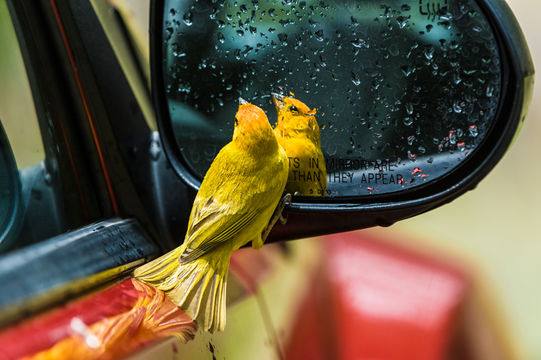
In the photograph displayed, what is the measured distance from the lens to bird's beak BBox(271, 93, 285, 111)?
1085 millimetres

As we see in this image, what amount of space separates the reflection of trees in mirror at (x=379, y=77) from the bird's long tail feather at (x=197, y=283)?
31 centimetres

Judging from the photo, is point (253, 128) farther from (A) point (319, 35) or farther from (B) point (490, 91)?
(B) point (490, 91)

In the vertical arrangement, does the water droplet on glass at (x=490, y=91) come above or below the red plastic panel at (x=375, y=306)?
above

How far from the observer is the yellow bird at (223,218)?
3.00 ft

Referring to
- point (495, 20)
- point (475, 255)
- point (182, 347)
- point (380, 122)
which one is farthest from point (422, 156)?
point (475, 255)

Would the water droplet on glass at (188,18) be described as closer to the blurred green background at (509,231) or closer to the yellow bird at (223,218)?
the yellow bird at (223,218)

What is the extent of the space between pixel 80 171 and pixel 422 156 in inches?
26.2

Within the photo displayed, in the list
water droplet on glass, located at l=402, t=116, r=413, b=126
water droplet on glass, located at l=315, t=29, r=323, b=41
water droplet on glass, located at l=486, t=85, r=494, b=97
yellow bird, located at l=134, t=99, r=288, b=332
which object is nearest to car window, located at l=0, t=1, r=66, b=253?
yellow bird, located at l=134, t=99, r=288, b=332

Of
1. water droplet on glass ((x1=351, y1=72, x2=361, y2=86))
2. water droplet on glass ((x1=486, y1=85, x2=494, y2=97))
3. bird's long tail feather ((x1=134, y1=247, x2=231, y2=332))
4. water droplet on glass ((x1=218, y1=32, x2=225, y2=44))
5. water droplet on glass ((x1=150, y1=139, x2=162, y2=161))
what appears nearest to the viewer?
bird's long tail feather ((x1=134, y1=247, x2=231, y2=332))

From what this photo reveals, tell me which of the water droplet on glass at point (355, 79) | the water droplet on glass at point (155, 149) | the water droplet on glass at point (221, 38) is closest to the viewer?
the water droplet on glass at point (355, 79)

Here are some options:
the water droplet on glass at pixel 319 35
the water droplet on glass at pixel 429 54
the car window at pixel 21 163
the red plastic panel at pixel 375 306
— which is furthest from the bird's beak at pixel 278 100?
the red plastic panel at pixel 375 306

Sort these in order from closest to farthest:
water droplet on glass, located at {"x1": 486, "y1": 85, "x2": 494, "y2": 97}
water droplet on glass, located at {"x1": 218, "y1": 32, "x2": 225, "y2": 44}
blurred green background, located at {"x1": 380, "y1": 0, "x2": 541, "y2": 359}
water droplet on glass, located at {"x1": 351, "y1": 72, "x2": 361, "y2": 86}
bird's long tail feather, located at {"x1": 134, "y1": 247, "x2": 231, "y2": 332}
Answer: bird's long tail feather, located at {"x1": 134, "y1": 247, "x2": 231, "y2": 332} < water droplet on glass, located at {"x1": 486, "y1": 85, "x2": 494, "y2": 97} < water droplet on glass, located at {"x1": 351, "y1": 72, "x2": 361, "y2": 86} < water droplet on glass, located at {"x1": 218, "y1": 32, "x2": 225, "y2": 44} < blurred green background, located at {"x1": 380, "y1": 0, "x2": 541, "y2": 359}

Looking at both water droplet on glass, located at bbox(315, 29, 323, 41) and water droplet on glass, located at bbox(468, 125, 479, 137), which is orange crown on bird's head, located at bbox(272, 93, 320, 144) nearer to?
water droplet on glass, located at bbox(315, 29, 323, 41)

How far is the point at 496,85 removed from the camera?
3.34 feet
